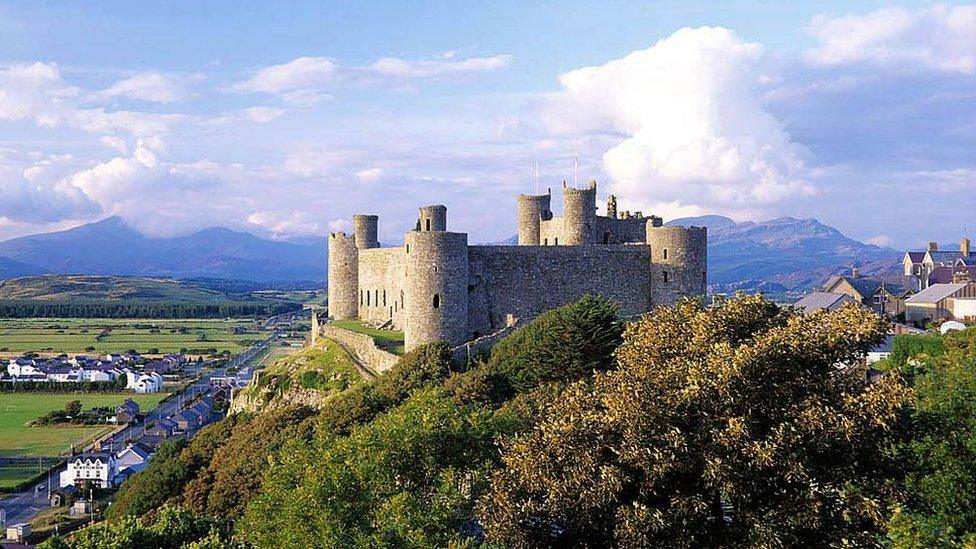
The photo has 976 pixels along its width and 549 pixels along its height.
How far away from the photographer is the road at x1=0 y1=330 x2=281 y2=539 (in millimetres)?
58394

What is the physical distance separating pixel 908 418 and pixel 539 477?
615cm

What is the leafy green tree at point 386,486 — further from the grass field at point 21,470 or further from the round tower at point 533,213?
the grass field at point 21,470

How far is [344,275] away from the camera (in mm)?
54781

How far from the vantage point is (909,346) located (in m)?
36.5

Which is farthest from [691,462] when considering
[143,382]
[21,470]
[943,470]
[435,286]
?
[143,382]

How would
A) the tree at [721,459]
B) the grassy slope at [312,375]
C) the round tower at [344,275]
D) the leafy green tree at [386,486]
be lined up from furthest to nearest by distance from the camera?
the round tower at [344,275] → the grassy slope at [312,375] → the leafy green tree at [386,486] → the tree at [721,459]

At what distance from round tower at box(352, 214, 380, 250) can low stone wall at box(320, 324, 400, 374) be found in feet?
17.1

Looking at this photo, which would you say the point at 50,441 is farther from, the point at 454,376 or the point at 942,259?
the point at 942,259

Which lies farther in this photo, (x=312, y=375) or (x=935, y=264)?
(x=935, y=264)

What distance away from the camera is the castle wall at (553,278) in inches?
1642

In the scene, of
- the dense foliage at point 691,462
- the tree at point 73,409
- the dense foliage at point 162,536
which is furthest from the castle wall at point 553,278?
the tree at point 73,409

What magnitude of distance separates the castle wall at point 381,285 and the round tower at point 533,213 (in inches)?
244

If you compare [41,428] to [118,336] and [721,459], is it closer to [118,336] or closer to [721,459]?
[721,459]

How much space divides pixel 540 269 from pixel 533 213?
4506 millimetres
